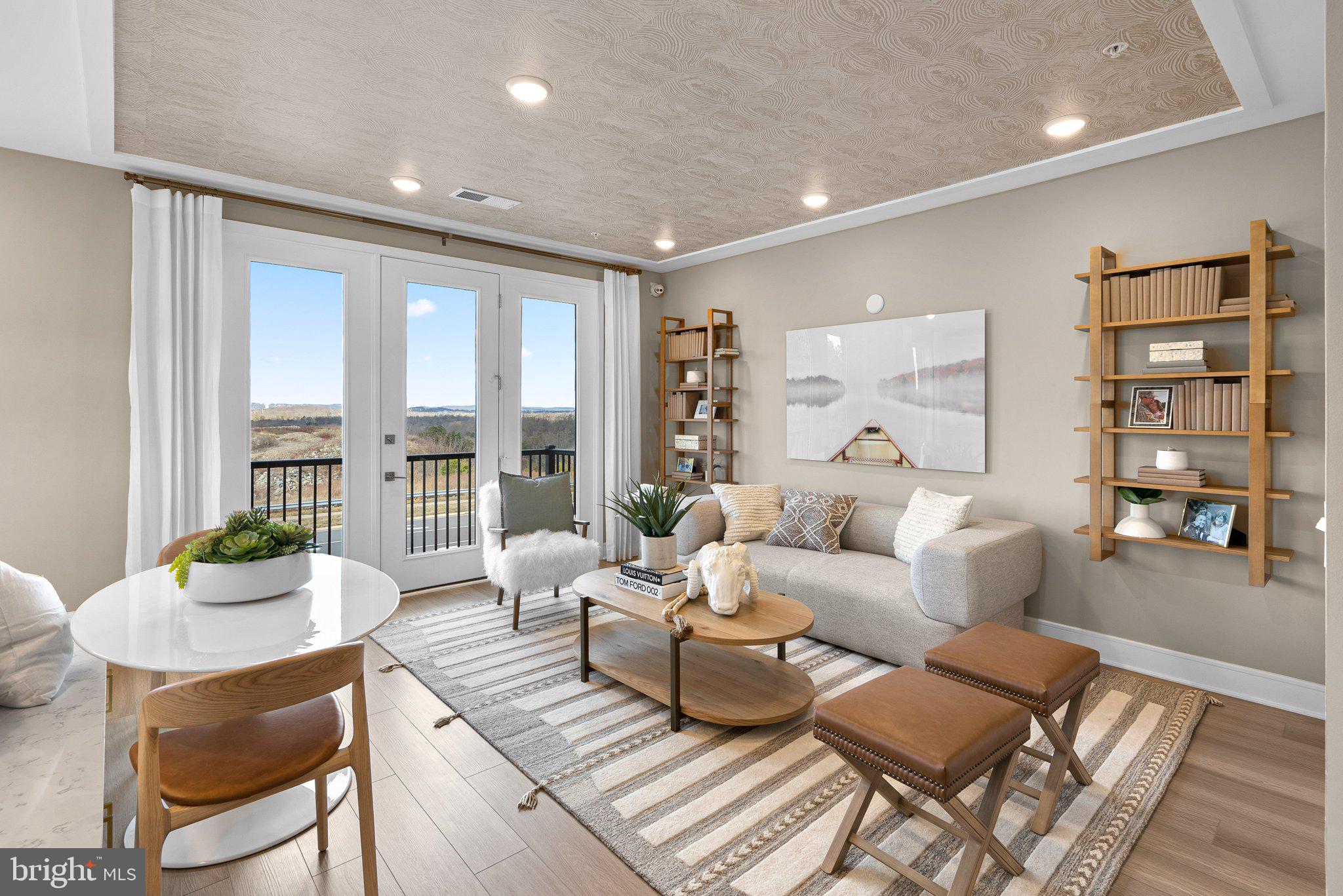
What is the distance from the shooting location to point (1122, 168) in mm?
3262

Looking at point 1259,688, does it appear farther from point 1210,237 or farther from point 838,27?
point 838,27

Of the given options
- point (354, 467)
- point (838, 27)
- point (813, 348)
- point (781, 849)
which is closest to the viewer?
point (781, 849)

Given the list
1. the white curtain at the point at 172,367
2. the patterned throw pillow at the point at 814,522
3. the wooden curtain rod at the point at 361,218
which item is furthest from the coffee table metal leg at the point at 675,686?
the wooden curtain rod at the point at 361,218

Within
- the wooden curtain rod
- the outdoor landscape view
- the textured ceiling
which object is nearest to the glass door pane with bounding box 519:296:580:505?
the outdoor landscape view

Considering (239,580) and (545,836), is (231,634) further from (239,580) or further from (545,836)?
(545,836)

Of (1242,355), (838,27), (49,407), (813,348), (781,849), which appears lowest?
(781,849)

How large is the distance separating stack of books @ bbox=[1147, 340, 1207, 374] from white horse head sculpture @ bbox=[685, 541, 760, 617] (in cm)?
214

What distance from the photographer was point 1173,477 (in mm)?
2980

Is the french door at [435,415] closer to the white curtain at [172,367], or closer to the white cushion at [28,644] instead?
the white curtain at [172,367]

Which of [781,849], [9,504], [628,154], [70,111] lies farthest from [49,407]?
[781,849]

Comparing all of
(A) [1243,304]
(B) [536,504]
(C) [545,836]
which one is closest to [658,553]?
(C) [545,836]

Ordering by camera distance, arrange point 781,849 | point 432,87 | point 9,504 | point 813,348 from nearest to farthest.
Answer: point 781,849, point 432,87, point 9,504, point 813,348

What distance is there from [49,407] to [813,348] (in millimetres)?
4480

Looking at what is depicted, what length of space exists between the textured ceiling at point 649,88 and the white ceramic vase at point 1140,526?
1.79 m
